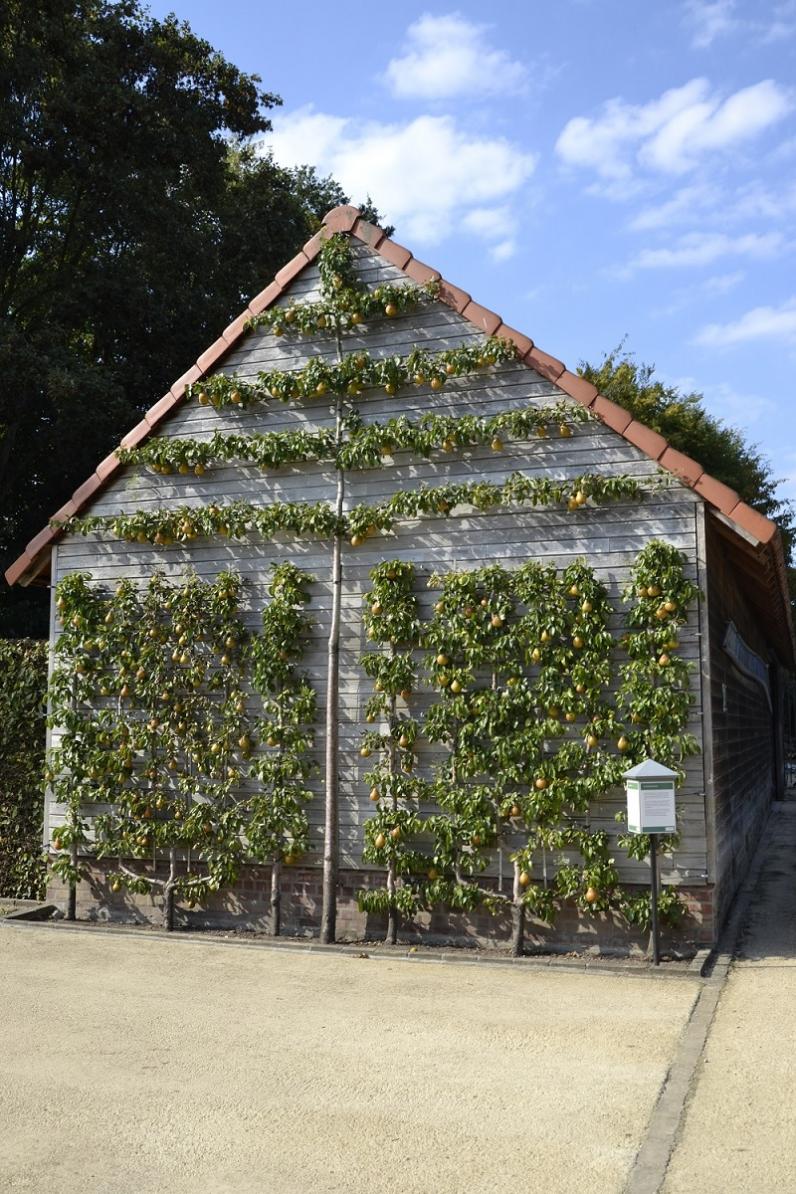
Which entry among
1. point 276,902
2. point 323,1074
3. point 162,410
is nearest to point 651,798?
point 323,1074

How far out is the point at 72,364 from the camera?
1830cm

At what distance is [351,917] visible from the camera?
10.0 meters

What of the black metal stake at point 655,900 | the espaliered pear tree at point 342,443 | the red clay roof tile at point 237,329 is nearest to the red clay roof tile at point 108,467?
the espaliered pear tree at point 342,443

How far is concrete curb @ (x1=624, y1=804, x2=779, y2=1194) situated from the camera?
4590 millimetres

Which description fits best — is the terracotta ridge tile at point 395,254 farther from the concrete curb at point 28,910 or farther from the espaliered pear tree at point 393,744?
the concrete curb at point 28,910

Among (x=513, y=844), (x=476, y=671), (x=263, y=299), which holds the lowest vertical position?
(x=513, y=844)

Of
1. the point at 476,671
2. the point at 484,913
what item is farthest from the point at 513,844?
the point at 476,671

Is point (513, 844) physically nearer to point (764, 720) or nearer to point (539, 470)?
point (539, 470)

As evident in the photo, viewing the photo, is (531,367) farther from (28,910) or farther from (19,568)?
(28,910)

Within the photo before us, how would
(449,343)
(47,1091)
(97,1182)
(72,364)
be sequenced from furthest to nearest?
(72,364), (449,343), (47,1091), (97,1182)

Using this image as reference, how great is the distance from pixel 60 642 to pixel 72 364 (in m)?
8.70

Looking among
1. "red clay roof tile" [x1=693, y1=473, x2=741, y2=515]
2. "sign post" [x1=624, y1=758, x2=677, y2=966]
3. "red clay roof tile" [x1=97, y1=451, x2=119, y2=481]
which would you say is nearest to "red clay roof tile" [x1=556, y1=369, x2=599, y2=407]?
"red clay roof tile" [x1=693, y1=473, x2=741, y2=515]

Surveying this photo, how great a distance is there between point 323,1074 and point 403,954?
3318mm

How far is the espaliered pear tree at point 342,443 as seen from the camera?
961 cm
